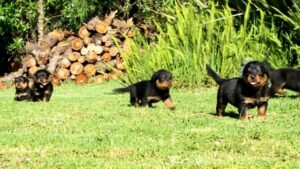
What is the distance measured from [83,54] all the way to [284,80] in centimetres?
1040

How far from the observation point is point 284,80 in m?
11.4

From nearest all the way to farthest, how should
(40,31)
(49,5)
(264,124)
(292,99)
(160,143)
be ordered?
(160,143) → (264,124) → (292,99) → (40,31) → (49,5)

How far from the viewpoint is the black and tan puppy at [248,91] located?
8102 millimetres

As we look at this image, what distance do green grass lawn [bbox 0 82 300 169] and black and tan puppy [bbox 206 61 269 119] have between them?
193mm

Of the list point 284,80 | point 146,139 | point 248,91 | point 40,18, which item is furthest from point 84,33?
point 146,139

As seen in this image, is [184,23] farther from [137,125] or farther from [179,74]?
[137,125]

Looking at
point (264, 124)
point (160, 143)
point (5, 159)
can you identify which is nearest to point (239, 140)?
point (160, 143)

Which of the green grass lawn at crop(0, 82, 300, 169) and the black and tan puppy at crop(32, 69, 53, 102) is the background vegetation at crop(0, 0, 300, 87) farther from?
the green grass lawn at crop(0, 82, 300, 169)

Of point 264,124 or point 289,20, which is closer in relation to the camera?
point 264,124

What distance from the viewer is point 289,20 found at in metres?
13.7

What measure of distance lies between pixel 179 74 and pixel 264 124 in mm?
7035

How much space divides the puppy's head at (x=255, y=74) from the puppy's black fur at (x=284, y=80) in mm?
3180

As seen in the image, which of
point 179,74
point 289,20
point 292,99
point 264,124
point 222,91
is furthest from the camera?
point 179,74

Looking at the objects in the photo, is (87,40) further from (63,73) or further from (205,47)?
(205,47)
